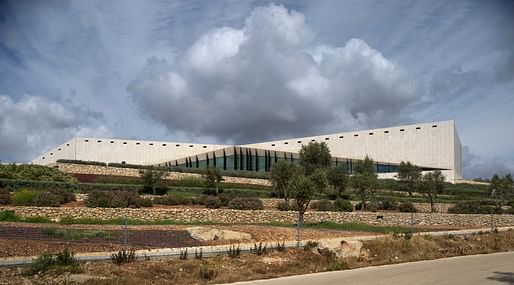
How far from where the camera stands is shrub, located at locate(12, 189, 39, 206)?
100ft

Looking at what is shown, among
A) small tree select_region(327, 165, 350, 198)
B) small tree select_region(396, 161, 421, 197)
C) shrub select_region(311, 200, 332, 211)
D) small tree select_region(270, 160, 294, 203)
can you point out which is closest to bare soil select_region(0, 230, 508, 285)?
shrub select_region(311, 200, 332, 211)

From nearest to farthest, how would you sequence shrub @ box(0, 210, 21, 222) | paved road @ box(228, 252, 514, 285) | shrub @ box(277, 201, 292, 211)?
1. paved road @ box(228, 252, 514, 285)
2. shrub @ box(0, 210, 21, 222)
3. shrub @ box(277, 201, 292, 211)

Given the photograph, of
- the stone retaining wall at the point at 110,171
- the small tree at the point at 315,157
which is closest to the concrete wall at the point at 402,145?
the small tree at the point at 315,157

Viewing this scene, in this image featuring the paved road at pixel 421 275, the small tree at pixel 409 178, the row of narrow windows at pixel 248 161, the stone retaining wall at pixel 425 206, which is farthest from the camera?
the row of narrow windows at pixel 248 161

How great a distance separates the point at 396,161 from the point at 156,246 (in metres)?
66.4

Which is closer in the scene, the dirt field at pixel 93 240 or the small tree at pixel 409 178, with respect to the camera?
the dirt field at pixel 93 240

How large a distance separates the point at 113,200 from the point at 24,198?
17.7 feet

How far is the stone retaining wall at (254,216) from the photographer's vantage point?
30.0 m

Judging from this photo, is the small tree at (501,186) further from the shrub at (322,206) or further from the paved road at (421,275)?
the paved road at (421,275)

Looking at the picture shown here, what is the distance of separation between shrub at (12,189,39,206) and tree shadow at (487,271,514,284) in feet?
86.4

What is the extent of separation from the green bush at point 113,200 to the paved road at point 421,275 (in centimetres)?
2050

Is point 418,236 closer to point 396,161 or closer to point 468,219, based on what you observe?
point 468,219

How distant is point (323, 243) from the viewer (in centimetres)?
1856

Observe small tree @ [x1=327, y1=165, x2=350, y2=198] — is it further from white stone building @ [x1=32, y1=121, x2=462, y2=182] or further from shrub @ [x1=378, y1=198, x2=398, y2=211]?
white stone building @ [x1=32, y1=121, x2=462, y2=182]
